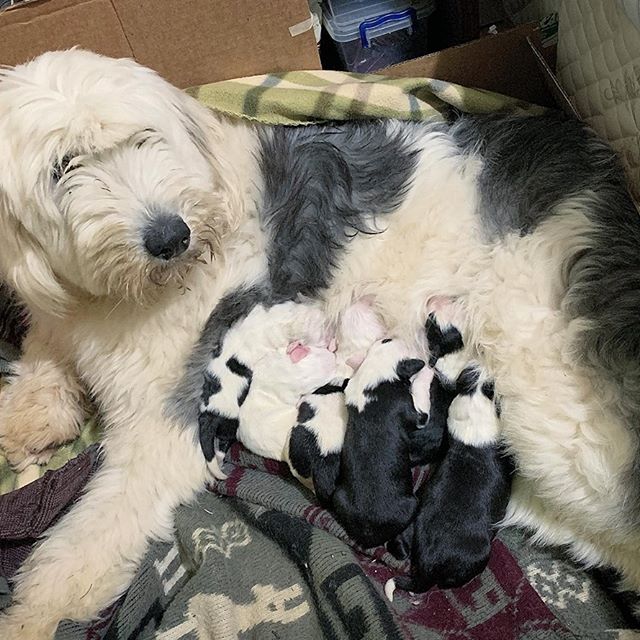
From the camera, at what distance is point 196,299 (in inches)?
70.2

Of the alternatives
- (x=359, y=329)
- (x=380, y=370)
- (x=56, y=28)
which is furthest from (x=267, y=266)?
(x=56, y=28)

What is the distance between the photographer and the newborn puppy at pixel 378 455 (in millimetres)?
1604

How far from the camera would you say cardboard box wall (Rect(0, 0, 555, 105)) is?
1.88m

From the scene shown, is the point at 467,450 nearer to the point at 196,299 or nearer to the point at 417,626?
the point at 417,626

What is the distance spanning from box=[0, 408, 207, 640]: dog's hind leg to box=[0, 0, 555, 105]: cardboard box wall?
913mm

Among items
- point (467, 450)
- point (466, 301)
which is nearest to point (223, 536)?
point (467, 450)

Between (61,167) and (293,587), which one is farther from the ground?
(61,167)

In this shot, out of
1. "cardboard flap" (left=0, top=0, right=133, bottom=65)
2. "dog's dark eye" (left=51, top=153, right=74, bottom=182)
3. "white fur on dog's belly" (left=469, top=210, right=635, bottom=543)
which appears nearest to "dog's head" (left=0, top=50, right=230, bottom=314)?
"dog's dark eye" (left=51, top=153, right=74, bottom=182)

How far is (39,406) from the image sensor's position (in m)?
1.98

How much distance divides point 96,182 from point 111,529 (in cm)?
76

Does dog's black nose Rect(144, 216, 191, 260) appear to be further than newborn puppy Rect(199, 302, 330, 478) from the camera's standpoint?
No

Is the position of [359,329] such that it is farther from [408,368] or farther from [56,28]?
[56,28]

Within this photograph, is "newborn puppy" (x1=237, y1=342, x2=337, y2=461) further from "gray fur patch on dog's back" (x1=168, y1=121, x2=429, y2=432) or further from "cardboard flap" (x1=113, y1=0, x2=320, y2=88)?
"cardboard flap" (x1=113, y1=0, x2=320, y2=88)

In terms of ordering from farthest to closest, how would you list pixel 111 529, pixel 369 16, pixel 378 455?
1. pixel 369 16
2. pixel 111 529
3. pixel 378 455
